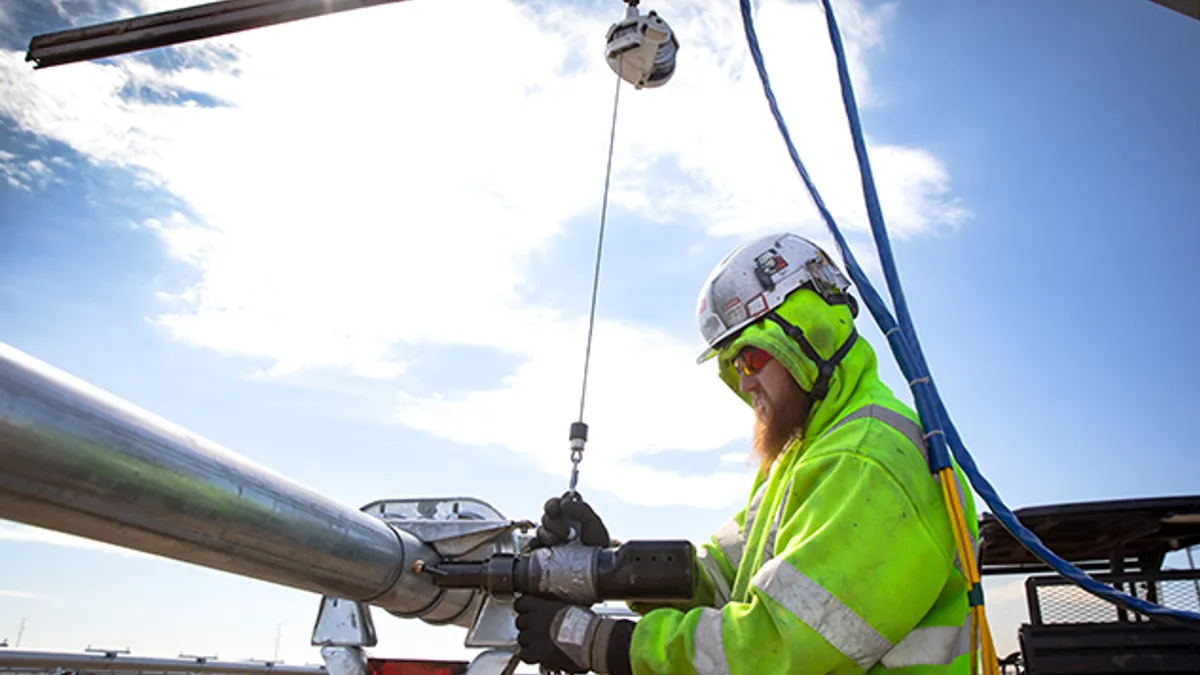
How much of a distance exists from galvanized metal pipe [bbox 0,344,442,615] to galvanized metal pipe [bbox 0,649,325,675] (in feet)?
11.3

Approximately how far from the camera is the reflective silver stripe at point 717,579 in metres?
3.35

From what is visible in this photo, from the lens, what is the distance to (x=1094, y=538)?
555cm

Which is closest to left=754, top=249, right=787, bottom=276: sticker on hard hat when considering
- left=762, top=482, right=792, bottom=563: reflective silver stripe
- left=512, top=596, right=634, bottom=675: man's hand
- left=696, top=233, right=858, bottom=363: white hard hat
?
left=696, top=233, right=858, bottom=363: white hard hat

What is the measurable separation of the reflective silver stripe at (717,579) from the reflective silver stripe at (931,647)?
3.61 ft

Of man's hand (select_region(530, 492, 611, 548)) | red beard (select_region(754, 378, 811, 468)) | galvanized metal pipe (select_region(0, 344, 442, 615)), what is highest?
red beard (select_region(754, 378, 811, 468))

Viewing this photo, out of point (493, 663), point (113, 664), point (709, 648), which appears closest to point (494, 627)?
point (493, 663)

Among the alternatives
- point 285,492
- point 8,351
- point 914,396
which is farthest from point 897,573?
point 8,351

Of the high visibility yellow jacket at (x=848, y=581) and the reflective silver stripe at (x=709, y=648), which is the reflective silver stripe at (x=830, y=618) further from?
the reflective silver stripe at (x=709, y=648)

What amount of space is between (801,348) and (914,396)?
0.39 meters

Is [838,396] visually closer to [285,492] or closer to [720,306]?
[720,306]

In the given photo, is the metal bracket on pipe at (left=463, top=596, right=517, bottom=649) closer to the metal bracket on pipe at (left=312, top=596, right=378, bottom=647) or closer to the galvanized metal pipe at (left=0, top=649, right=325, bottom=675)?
the metal bracket on pipe at (left=312, top=596, right=378, bottom=647)

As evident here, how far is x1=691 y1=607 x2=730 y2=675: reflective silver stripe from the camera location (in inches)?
87.2

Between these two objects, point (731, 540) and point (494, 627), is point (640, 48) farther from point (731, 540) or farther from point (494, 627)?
point (494, 627)

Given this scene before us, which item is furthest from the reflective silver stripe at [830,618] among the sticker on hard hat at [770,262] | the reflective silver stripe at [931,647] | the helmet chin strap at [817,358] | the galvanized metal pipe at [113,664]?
the galvanized metal pipe at [113,664]
